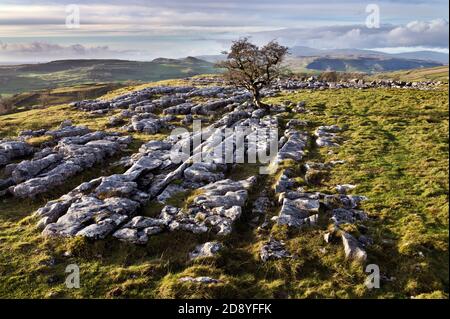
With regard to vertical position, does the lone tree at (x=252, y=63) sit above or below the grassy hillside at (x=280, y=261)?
above

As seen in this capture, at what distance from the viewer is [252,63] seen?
4762 centimetres

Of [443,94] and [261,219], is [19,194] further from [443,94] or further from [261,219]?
[443,94]

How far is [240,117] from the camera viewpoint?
48.1 metres

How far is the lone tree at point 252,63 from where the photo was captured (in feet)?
153

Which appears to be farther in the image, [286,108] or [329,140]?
[286,108]

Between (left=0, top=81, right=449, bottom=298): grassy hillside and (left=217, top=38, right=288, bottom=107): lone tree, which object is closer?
(left=0, top=81, right=449, bottom=298): grassy hillside

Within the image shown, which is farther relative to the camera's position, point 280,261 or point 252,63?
point 252,63

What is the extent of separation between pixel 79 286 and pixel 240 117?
34.0m

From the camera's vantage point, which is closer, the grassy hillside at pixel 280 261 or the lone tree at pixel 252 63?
the grassy hillside at pixel 280 261

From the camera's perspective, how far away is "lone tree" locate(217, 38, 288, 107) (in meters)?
46.6

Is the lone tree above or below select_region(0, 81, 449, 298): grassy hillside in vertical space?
above

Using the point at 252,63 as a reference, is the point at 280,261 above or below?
below

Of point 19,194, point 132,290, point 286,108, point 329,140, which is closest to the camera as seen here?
point 132,290
